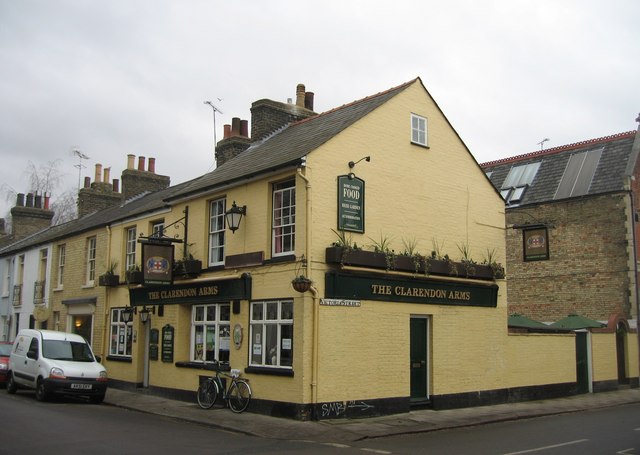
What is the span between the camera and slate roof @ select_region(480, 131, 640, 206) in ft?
83.4

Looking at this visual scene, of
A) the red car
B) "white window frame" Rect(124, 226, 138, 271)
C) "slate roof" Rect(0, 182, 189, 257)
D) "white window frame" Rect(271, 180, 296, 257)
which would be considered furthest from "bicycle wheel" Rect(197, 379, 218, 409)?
the red car

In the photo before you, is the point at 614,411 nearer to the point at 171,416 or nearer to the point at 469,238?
the point at 469,238

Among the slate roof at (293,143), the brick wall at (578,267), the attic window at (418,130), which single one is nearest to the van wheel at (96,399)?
the slate roof at (293,143)

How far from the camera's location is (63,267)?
2644 cm

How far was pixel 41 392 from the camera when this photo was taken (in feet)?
56.1

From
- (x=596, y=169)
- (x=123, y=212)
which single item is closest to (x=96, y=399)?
(x=123, y=212)

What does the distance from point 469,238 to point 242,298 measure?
22.4 ft

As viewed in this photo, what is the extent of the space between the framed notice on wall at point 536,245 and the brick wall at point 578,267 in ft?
15.0

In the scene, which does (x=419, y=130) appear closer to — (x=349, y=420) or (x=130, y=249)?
(x=349, y=420)

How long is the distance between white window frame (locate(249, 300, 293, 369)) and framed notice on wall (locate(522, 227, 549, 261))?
8.31 metres

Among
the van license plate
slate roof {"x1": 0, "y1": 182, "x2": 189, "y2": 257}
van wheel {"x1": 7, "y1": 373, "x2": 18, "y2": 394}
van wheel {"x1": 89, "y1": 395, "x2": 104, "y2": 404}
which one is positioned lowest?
van wheel {"x1": 89, "y1": 395, "x2": 104, "y2": 404}

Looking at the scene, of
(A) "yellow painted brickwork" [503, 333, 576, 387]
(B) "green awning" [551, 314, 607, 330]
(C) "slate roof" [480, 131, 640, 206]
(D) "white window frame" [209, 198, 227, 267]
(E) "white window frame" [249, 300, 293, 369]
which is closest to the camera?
(E) "white window frame" [249, 300, 293, 369]

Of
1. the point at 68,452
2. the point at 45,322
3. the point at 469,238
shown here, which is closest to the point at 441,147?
the point at 469,238

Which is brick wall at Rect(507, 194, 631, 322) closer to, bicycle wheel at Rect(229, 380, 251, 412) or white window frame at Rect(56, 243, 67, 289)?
bicycle wheel at Rect(229, 380, 251, 412)
